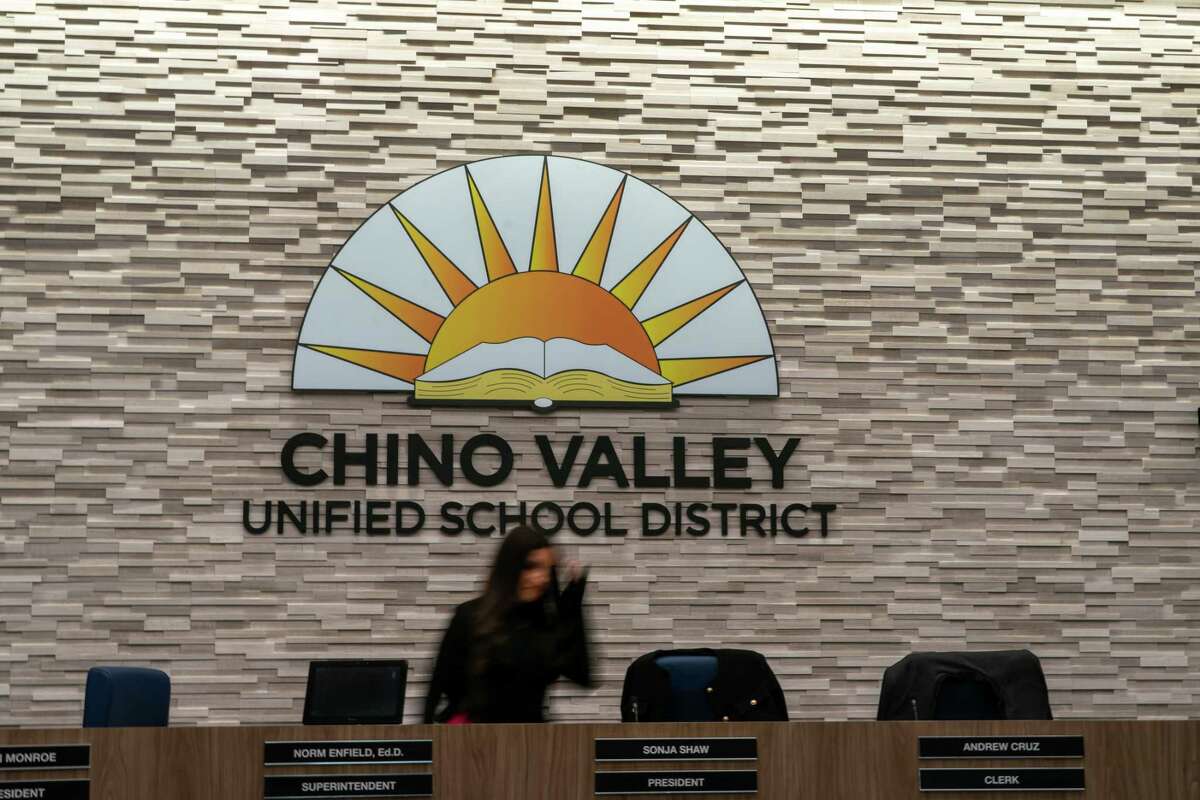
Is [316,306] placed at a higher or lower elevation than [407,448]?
higher

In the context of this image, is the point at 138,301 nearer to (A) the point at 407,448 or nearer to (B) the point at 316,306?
(B) the point at 316,306

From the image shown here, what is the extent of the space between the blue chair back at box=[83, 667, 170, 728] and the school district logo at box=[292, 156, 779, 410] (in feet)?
5.27

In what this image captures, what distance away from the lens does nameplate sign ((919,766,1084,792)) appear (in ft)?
10.2

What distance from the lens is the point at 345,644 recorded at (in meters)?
4.99

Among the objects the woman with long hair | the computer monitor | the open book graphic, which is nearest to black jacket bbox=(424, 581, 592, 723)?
the woman with long hair

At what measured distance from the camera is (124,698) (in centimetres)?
371

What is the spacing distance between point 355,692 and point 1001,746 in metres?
1.87

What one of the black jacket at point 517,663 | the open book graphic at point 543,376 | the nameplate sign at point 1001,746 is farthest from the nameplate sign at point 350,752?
the open book graphic at point 543,376

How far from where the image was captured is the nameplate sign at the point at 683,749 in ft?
10.0

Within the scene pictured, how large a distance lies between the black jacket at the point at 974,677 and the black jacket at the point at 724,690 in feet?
1.37

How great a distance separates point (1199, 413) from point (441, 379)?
3.35 meters

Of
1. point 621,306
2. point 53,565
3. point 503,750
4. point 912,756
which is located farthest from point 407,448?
point 912,756

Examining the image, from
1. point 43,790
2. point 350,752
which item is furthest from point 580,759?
point 43,790

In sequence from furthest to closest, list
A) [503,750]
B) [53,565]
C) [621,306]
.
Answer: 1. [621,306]
2. [53,565]
3. [503,750]
